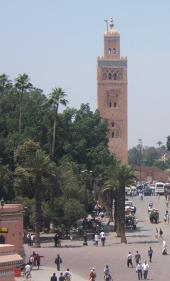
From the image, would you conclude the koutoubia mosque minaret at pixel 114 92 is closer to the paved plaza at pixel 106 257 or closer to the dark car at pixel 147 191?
the dark car at pixel 147 191

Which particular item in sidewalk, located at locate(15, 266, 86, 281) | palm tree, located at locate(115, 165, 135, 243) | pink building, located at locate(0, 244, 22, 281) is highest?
palm tree, located at locate(115, 165, 135, 243)

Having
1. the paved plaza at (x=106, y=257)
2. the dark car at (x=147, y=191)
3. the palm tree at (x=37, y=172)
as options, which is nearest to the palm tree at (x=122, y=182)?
the paved plaza at (x=106, y=257)

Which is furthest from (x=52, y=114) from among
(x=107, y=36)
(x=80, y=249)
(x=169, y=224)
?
(x=107, y=36)

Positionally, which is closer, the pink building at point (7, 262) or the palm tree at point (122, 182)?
the pink building at point (7, 262)

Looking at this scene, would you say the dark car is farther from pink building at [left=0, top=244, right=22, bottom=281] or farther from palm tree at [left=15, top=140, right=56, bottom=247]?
pink building at [left=0, top=244, right=22, bottom=281]

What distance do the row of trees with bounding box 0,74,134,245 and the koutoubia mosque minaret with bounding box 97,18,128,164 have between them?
130ft

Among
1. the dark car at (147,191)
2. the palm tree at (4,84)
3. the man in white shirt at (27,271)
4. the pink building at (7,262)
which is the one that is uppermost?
the palm tree at (4,84)

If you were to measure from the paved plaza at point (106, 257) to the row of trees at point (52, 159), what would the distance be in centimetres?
156

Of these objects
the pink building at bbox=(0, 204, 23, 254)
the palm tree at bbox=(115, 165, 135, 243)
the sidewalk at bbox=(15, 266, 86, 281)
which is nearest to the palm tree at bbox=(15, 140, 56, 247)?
the palm tree at bbox=(115, 165, 135, 243)

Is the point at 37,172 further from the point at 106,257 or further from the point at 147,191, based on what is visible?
the point at 147,191

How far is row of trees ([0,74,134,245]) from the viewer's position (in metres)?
57.6

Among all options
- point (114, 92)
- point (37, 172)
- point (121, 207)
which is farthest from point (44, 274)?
point (114, 92)

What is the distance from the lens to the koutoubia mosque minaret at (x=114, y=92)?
126312 millimetres

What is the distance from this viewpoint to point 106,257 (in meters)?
48.7
